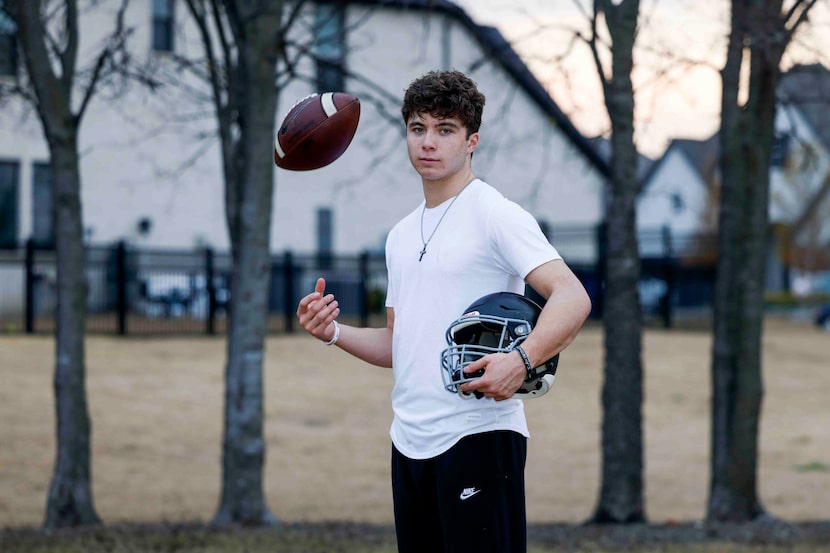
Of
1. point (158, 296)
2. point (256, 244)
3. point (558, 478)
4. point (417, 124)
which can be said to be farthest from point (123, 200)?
point (417, 124)

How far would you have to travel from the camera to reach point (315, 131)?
4.54 metres

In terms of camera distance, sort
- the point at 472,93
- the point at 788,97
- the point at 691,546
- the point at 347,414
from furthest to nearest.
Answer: the point at 347,414, the point at 788,97, the point at 691,546, the point at 472,93

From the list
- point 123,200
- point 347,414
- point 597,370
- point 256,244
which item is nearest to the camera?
point 256,244

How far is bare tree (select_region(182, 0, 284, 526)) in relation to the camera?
32.8ft

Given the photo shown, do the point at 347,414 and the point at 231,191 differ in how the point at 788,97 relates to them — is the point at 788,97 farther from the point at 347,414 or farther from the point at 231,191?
the point at 347,414

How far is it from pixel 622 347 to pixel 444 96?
22.3ft

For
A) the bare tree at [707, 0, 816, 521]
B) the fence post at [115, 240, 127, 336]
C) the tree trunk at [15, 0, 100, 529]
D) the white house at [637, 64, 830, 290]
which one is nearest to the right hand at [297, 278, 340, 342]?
the tree trunk at [15, 0, 100, 529]

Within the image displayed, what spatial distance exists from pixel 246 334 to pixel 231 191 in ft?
5.30

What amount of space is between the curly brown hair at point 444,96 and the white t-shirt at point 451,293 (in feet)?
0.87

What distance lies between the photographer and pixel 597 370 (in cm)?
2281

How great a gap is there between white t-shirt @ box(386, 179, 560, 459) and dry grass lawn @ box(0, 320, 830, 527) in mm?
8082

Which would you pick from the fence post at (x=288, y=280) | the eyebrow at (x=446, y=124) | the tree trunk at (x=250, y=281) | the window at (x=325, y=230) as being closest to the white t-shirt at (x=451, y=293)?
the eyebrow at (x=446, y=124)

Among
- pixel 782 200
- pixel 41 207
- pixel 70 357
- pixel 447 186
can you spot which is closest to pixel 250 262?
pixel 70 357

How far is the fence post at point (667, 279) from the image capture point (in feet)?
94.3
